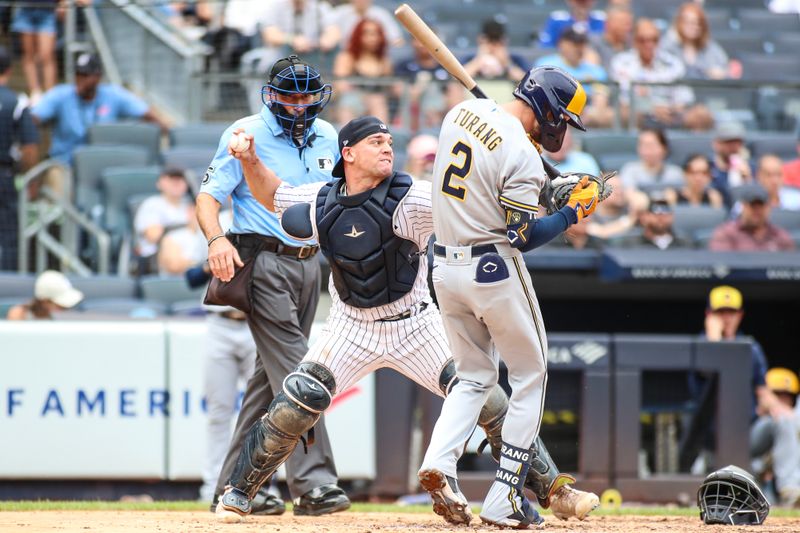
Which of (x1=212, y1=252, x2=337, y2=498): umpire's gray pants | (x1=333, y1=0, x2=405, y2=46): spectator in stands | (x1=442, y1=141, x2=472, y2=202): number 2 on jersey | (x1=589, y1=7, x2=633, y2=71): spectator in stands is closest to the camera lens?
(x1=442, y1=141, x2=472, y2=202): number 2 on jersey

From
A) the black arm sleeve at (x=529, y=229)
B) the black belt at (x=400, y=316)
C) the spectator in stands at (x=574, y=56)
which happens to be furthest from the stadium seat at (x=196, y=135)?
the black arm sleeve at (x=529, y=229)

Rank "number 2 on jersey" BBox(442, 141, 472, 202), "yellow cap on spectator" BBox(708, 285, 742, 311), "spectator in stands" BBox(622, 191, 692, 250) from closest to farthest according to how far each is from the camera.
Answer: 1. "number 2 on jersey" BBox(442, 141, 472, 202)
2. "yellow cap on spectator" BBox(708, 285, 742, 311)
3. "spectator in stands" BBox(622, 191, 692, 250)

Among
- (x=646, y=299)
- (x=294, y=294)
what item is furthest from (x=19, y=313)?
(x=646, y=299)

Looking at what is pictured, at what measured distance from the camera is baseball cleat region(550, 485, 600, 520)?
211 inches

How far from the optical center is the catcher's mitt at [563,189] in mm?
5051

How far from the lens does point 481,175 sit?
4906 millimetres

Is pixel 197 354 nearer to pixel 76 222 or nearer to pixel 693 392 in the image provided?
pixel 76 222

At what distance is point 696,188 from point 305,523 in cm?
604

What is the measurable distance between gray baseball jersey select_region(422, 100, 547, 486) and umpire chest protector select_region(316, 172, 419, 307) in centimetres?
23

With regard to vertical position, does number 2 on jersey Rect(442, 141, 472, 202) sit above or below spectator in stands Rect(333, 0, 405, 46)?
below

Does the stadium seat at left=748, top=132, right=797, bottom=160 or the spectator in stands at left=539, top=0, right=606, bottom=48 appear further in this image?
the spectator in stands at left=539, top=0, right=606, bottom=48

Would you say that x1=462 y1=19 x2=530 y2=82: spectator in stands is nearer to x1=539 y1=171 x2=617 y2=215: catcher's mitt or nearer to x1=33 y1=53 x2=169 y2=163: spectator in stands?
x1=33 y1=53 x2=169 y2=163: spectator in stands

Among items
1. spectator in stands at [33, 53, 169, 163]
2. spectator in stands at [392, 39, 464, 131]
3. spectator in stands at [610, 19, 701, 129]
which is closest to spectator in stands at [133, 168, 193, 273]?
spectator in stands at [33, 53, 169, 163]

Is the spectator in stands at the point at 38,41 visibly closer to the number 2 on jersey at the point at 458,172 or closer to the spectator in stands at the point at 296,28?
the spectator in stands at the point at 296,28
